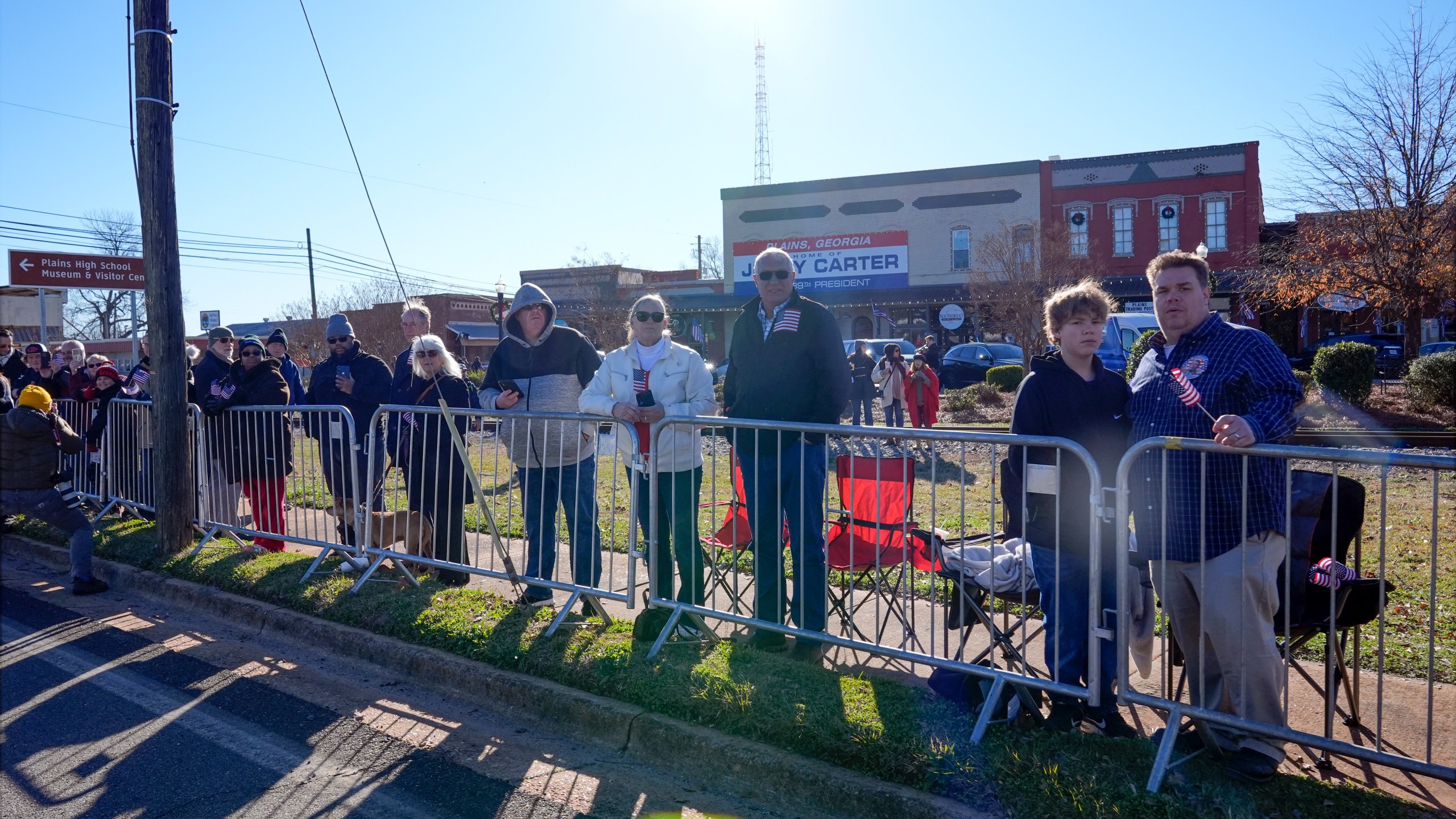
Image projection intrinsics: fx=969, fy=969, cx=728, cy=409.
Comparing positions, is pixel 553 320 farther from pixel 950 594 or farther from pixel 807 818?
pixel 807 818

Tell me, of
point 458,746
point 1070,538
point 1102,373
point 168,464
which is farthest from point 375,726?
point 168,464

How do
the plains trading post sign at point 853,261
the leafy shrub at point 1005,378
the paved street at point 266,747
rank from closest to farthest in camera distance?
1. the paved street at point 266,747
2. the leafy shrub at point 1005,378
3. the plains trading post sign at point 853,261

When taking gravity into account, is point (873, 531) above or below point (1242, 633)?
above

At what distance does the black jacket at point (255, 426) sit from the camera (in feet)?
24.5

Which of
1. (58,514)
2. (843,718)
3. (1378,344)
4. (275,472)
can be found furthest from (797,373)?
(1378,344)

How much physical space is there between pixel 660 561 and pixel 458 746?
4.73ft

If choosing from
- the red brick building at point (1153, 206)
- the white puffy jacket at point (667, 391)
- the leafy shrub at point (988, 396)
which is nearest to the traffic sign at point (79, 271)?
the white puffy jacket at point (667, 391)

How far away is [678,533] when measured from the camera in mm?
5223

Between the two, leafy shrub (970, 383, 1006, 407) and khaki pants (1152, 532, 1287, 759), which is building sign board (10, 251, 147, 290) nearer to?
khaki pants (1152, 532, 1287, 759)

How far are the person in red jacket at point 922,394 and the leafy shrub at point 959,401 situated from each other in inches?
255

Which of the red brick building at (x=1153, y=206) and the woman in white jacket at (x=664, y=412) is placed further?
the red brick building at (x=1153, y=206)

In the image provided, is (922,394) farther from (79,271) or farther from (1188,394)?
(79,271)

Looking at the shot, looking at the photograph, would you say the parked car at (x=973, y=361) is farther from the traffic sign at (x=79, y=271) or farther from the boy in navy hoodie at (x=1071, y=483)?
the boy in navy hoodie at (x=1071, y=483)

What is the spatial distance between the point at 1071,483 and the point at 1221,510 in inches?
21.0
